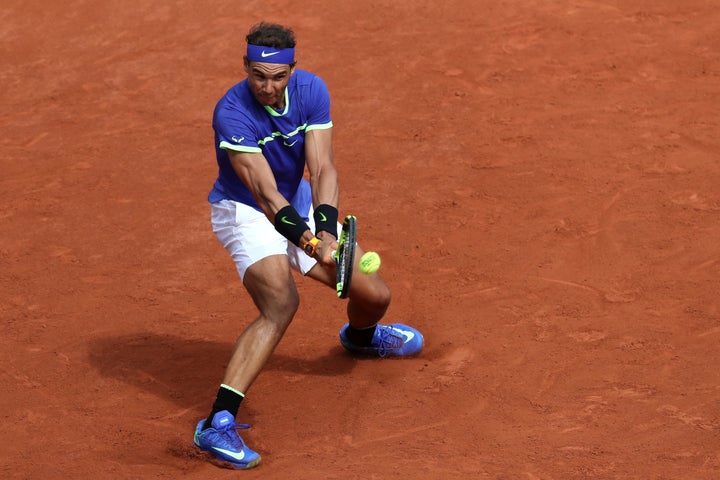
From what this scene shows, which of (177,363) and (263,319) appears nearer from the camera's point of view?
(263,319)

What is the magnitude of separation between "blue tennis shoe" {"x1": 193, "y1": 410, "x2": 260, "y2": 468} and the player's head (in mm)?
1874

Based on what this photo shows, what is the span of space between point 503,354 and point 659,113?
4.24m

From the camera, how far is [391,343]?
308 inches

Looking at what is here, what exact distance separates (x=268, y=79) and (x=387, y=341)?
6.66ft

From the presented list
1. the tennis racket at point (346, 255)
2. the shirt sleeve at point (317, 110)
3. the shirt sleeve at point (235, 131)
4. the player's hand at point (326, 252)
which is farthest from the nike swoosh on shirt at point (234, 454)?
the shirt sleeve at point (317, 110)

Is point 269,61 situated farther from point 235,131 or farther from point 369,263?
point 369,263

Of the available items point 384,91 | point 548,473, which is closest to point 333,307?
point 548,473

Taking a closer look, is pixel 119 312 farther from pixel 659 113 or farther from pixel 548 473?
pixel 659 113

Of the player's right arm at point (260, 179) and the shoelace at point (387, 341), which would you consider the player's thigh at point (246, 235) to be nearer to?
the player's right arm at point (260, 179)

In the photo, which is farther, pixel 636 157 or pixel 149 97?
pixel 149 97

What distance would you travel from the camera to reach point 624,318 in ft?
26.2

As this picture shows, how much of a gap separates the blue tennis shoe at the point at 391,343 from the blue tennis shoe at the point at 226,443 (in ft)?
4.60

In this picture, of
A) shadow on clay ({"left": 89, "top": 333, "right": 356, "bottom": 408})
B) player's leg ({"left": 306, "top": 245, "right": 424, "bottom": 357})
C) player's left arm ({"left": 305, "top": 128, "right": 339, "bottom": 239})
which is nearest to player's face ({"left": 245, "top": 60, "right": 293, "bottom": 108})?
player's left arm ({"left": 305, "top": 128, "right": 339, "bottom": 239})

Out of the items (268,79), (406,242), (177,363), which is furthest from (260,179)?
(406,242)
